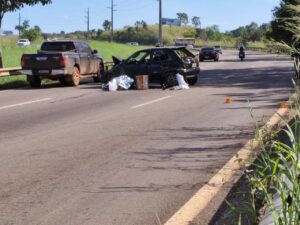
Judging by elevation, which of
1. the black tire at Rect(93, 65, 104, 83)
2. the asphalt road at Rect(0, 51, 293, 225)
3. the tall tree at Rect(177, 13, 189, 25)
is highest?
the tall tree at Rect(177, 13, 189, 25)

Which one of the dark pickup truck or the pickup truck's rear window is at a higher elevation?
the pickup truck's rear window

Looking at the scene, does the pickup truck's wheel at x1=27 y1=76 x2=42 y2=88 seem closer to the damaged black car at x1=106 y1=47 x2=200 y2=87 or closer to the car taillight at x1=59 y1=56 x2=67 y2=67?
the car taillight at x1=59 y1=56 x2=67 y2=67

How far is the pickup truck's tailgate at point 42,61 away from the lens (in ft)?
72.2

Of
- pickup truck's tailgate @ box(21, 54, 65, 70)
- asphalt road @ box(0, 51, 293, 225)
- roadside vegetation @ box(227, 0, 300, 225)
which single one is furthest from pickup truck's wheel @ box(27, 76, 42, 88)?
roadside vegetation @ box(227, 0, 300, 225)

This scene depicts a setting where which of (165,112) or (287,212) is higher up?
(287,212)

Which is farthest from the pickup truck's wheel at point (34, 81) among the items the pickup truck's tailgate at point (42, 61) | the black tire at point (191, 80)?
the black tire at point (191, 80)

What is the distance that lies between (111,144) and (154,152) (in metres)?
0.98

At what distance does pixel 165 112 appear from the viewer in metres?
13.4

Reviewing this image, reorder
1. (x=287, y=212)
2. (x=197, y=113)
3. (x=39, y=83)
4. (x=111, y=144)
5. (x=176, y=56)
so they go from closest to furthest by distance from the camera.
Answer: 1. (x=287, y=212)
2. (x=111, y=144)
3. (x=197, y=113)
4. (x=176, y=56)
5. (x=39, y=83)

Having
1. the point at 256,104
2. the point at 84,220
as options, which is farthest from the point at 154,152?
the point at 256,104

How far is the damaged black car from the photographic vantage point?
833 inches

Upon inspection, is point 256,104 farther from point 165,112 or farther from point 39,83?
point 39,83

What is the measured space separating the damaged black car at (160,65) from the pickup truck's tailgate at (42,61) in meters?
2.12

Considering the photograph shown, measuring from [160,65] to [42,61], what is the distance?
15.5 ft
